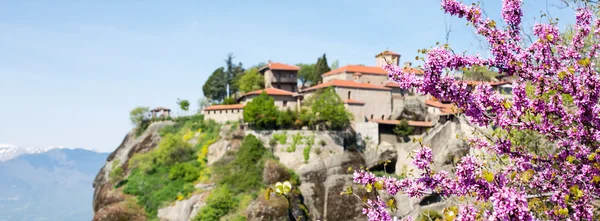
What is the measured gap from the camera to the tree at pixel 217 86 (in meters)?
88.2

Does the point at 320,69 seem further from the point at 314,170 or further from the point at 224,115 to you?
the point at 314,170

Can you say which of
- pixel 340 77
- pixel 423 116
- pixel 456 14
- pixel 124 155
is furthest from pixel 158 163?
pixel 456 14

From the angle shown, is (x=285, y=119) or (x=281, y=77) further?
(x=281, y=77)

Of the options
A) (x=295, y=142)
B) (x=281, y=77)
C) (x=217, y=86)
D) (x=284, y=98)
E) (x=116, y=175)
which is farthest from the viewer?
(x=217, y=86)

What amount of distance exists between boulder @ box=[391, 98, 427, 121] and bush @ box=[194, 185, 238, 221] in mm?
21919

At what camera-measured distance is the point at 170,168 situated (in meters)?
61.6

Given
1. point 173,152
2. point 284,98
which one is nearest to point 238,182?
point 173,152

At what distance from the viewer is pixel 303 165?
2213 inches

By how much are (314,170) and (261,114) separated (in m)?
8.71

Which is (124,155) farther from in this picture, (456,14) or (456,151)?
(456,14)

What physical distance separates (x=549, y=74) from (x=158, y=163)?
58.9 m

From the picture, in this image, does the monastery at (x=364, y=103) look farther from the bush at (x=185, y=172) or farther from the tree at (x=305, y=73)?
the tree at (x=305, y=73)

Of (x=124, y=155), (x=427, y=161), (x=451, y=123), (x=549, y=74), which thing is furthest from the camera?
(x=124, y=155)

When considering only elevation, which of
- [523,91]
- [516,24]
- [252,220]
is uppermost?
[516,24]
